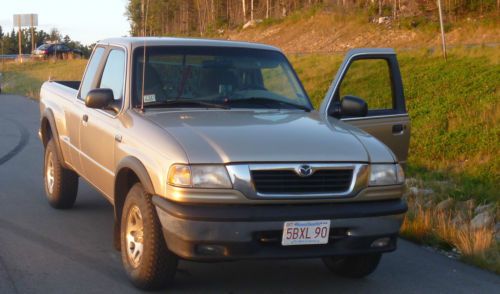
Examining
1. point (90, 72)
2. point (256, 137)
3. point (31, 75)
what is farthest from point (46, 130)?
point (31, 75)

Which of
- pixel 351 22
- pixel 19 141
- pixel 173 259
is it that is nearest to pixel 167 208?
pixel 173 259

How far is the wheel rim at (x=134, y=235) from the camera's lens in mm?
5902

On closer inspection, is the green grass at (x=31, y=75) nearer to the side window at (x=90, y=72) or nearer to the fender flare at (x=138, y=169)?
the side window at (x=90, y=72)

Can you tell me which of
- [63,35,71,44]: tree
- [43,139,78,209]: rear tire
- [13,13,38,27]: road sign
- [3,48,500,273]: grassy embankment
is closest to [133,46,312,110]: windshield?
[3,48,500,273]: grassy embankment

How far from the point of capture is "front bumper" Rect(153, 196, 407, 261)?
529 cm

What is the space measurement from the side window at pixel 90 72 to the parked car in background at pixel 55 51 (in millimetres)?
53736

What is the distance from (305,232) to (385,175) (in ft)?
2.50

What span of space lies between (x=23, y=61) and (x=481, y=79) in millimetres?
43960

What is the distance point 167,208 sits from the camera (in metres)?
5.40

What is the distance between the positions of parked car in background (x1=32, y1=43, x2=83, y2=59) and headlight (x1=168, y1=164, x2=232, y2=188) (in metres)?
57.0

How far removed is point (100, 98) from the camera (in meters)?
6.71

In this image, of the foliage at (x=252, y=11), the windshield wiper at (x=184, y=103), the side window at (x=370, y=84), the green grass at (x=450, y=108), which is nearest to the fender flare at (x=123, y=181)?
the windshield wiper at (x=184, y=103)

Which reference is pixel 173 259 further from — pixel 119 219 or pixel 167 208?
pixel 119 219

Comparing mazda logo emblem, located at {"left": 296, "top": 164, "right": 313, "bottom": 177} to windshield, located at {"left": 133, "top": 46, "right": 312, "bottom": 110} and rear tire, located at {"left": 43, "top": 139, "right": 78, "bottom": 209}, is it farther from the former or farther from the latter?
rear tire, located at {"left": 43, "top": 139, "right": 78, "bottom": 209}
